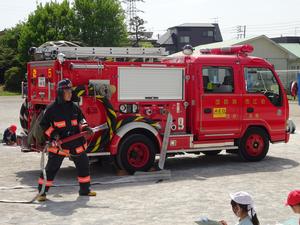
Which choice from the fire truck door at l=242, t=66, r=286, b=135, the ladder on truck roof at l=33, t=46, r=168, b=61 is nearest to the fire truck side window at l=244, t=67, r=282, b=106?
the fire truck door at l=242, t=66, r=286, b=135

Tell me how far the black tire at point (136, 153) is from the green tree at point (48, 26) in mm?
47475

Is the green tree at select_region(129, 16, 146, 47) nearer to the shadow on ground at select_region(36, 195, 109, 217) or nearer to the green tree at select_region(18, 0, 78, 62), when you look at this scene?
the green tree at select_region(18, 0, 78, 62)

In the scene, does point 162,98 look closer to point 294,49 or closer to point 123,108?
point 123,108

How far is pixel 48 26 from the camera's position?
58.0m

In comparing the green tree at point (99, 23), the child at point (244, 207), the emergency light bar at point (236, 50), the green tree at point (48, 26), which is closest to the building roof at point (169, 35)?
the green tree at point (99, 23)

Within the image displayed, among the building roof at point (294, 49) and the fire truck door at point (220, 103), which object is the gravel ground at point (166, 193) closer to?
the fire truck door at point (220, 103)

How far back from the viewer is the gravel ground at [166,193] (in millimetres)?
7121

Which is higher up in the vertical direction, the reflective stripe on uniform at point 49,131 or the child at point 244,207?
the reflective stripe on uniform at point 49,131

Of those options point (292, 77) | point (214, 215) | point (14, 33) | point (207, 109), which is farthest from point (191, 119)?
point (14, 33)

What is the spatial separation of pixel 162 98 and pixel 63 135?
278 cm

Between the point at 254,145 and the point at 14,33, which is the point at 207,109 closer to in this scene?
the point at 254,145

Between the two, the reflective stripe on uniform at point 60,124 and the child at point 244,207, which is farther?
the reflective stripe on uniform at point 60,124

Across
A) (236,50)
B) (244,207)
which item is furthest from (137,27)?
(244,207)

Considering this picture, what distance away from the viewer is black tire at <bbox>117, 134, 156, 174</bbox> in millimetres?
9930
